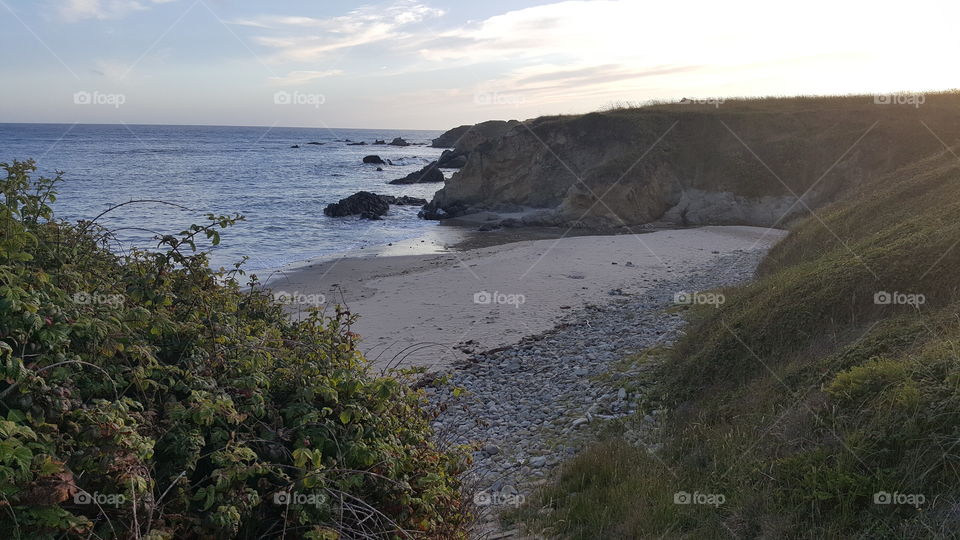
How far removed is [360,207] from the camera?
39156 millimetres

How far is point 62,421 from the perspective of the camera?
3018 millimetres

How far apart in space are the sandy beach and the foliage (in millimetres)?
5198

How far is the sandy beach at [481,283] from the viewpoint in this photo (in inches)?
551

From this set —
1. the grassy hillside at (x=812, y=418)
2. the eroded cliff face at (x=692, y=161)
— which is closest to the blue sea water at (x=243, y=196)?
the grassy hillside at (x=812, y=418)

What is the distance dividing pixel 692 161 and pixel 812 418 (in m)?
34.2

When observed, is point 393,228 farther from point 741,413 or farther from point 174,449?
point 174,449

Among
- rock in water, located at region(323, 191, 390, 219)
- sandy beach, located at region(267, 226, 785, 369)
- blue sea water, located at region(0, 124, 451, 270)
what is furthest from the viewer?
rock in water, located at region(323, 191, 390, 219)

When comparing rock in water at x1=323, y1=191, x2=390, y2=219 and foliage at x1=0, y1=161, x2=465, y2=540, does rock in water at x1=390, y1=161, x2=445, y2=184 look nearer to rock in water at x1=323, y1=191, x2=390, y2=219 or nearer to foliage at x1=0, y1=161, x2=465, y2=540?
rock in water at x1=323, y1=191, x2=390, y2=219

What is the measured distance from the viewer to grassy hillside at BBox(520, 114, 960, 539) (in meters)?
4.59

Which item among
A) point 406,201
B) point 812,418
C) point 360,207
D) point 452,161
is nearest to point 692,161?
point 406,201

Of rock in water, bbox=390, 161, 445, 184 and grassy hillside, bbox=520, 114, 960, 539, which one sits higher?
rock in water, bbox=390, 161, 445, 184

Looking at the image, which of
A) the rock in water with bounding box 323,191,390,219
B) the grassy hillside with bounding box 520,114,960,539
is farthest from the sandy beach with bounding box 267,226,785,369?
the rock in water with bounding box 323,191,390,219

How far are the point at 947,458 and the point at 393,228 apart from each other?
105 feet

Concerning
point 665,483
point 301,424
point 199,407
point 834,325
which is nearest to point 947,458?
point 665,483
